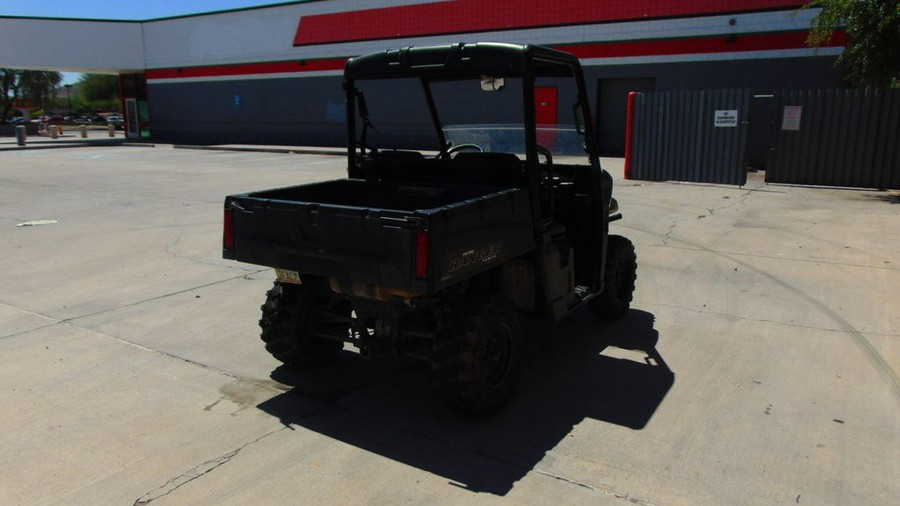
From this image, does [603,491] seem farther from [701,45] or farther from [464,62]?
[701,45]

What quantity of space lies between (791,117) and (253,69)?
80.0ft

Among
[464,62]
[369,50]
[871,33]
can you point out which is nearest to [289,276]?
[464,62]

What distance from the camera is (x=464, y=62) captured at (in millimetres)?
4094

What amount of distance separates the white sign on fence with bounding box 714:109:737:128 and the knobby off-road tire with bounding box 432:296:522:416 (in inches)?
497

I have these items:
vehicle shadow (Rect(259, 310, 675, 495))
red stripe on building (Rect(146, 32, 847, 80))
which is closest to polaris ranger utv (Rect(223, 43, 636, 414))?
vehicle shadow (Rect(259, 310, 675, 495))

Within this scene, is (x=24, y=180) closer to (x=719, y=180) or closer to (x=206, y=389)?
(x=206, y=389)

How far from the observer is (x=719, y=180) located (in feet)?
49.1

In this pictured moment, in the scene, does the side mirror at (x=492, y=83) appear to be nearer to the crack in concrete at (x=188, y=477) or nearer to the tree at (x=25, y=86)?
the crack in concrete at (x=188, y=477)

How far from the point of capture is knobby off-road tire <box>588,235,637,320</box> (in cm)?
535

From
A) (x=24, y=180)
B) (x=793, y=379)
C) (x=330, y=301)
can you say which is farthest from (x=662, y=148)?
(x=24, y=180)

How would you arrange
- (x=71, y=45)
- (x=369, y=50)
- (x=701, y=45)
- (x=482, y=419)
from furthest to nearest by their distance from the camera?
(x=71, y=45)
(x=369, y=50)
(x=701, y=45)
(x=482, y=419)

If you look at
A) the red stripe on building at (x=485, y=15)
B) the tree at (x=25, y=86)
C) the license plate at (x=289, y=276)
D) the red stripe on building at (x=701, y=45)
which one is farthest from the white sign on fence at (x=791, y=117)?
the tree at (x=25, y=86)

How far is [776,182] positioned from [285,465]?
1453 centimetres

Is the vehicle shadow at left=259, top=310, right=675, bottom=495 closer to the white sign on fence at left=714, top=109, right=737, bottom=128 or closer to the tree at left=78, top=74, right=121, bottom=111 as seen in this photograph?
the white sign on fence at left=714, top=109, right=737, bottom=128
